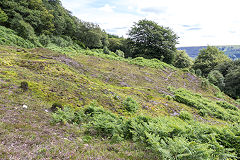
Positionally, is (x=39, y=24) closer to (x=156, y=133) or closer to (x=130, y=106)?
(x=130, y=106)

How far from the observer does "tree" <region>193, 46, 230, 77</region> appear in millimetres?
49550

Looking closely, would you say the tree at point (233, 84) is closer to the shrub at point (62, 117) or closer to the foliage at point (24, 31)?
the shrub at point (62, 117)

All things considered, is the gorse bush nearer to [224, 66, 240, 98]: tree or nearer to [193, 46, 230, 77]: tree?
[224, 66, 240, 98]: tree

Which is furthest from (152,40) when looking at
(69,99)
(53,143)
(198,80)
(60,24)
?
(53,143)

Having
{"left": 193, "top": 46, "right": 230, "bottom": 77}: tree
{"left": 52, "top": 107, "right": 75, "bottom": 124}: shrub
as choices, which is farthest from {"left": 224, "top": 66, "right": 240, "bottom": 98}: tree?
{"left": 52, "top": 107, "right": 75, "bottom": 124}: shrub

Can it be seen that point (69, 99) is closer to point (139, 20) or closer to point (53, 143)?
point (53, 143)

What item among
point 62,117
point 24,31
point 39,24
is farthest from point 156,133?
point 39,24

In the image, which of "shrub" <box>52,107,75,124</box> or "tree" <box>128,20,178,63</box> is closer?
"shrub" <box>52,107,75,124</box>

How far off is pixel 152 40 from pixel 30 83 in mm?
40738

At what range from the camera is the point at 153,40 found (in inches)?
1670

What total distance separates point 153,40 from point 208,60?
26213 millimetres

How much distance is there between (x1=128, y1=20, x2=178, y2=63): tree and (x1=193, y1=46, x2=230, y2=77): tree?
54.8ft

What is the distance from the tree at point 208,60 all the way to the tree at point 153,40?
1670 centimetres

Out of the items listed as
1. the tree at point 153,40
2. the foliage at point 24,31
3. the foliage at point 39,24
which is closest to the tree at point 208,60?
the tree at point 153,40
